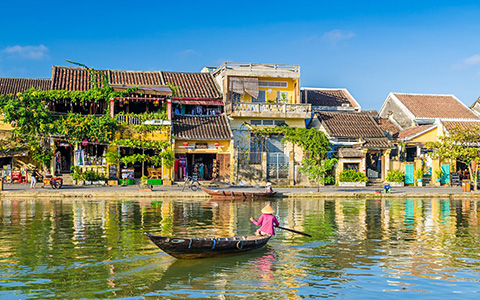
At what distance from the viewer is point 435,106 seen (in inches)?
1841

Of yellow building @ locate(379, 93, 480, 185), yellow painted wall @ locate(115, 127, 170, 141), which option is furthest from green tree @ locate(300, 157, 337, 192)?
yellow painted wall @ locate(115, 127, 170, 141)

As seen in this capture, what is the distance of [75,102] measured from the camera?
1481 inches

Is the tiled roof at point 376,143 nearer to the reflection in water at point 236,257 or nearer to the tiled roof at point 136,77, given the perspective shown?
the reflection in water at point 236,257

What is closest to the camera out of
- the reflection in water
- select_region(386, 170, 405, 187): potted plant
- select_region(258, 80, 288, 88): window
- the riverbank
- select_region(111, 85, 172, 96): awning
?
the reflection in water

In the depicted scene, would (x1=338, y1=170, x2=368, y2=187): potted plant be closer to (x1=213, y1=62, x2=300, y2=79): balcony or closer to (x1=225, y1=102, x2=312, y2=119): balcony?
(x1=225, y1=102, x2=312, y2=119): balcony

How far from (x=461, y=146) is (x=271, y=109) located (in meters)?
13.3

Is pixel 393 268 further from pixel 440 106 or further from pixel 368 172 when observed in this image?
pixel 440 106

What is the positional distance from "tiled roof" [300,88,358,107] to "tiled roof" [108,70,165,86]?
12.2 meters

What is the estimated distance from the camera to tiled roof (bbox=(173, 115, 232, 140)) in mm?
38438

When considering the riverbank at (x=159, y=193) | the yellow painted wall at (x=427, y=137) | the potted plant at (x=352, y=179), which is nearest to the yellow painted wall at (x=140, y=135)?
the riverbank at (x=159, y=193)

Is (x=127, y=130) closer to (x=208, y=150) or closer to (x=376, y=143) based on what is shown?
(x=208, y=150)

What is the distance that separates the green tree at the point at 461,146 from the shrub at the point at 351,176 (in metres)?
5.26

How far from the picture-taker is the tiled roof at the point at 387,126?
4525cm

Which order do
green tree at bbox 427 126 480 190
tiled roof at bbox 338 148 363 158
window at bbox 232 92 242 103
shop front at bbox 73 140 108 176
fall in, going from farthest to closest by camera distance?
window at bbox 232 92 242 103
tiled roof at bbox 338 148 363 158
green tree at bbox 427 126 480 190
shop front at bbox 73 140 108 176
